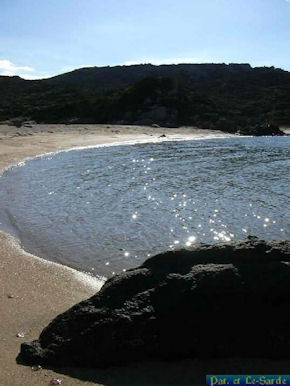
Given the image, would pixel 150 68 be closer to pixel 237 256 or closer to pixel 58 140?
pixel 58 140

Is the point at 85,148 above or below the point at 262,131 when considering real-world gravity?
below

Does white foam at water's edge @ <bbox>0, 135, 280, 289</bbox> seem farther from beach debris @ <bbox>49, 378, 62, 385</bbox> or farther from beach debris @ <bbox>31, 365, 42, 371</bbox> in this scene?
beach debris @ <bbox>49, 378, 62, 385</bbox>

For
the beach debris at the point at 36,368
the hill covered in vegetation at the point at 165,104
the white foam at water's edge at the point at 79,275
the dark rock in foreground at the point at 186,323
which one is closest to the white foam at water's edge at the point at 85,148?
the white foam at water's edge at the point at 79,275

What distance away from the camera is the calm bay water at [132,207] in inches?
480

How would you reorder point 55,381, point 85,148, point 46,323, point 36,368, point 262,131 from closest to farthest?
point 55,381 < point 36,368 < point 46,323 < point 85,148 < point 262,131

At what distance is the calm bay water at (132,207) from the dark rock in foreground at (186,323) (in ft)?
14.3

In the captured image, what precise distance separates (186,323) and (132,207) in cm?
1103

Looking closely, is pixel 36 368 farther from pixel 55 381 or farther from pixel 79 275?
pixel 79 275

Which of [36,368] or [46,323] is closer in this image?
[36,368]

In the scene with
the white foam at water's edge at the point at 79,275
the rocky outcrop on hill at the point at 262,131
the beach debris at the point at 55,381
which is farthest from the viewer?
the rocky outcrop on hill at the point at 262,131

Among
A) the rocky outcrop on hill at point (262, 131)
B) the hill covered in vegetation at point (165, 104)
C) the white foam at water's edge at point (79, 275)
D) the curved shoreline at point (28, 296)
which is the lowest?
the white foam at water's edge at point (79, 275)

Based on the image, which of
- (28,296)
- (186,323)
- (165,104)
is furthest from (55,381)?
(165,104)

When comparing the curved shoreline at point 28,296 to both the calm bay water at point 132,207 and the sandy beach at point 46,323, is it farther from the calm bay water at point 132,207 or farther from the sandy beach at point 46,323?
the calm bay water at point 132,207

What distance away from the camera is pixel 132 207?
16609mm
